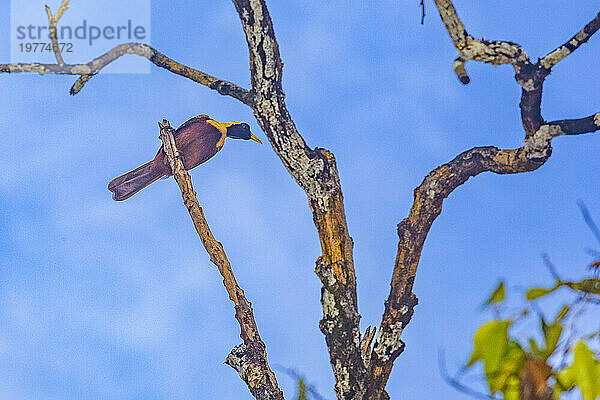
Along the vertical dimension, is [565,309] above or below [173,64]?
below

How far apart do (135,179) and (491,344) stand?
1.64m

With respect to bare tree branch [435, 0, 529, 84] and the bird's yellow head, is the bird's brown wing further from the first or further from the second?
bare tree branch [435, 0, 529, 84]

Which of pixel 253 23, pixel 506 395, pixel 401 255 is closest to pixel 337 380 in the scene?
pixel 401 255

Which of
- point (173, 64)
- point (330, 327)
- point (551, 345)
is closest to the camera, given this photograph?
point (551, 345)

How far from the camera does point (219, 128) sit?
200 cm

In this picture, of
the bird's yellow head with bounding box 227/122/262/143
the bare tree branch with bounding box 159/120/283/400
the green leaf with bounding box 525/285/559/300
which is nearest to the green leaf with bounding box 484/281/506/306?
the green leaf with bounding box 525/285/559/300

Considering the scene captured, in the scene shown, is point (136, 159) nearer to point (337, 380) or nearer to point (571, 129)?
point (337, 380)

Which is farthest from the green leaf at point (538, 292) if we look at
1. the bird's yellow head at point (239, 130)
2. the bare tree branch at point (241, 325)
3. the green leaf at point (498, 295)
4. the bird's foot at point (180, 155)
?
the bird's yellow head at point (239, 130)

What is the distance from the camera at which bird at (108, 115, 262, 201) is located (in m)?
1.93

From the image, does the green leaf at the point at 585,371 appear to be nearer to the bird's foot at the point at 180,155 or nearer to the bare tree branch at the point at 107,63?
the bare tree branch at the point at 107,63

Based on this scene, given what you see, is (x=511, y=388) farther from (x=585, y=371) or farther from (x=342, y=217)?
(x=342, y=217)

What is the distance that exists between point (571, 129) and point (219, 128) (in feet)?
3.43

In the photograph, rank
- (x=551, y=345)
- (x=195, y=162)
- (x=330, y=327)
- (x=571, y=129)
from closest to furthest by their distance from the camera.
Answer: (x=551, y=345) → (x=571, y=129) → (x=330, y=327) → (x=195, y=162)

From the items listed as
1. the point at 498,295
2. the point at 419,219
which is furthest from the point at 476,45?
the point at 498,295
